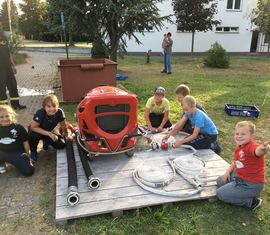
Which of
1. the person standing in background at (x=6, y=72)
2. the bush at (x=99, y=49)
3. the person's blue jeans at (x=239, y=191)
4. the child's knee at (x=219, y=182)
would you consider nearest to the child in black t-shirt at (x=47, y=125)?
the child's knee at (x=219, y=182)

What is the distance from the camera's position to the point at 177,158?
3904 mm

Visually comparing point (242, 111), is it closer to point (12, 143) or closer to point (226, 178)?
point (226, 178)

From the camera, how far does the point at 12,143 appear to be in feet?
12.5

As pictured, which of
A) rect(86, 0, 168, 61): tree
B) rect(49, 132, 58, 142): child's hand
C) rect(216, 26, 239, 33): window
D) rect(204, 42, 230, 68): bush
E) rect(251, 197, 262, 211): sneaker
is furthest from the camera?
rect(216, 26, 239, 33): window

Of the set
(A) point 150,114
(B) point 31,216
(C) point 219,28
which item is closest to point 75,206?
(B) point 31,216

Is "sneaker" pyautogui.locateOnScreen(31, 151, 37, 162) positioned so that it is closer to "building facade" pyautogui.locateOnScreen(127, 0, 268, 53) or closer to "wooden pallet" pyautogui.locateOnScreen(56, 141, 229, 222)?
"wooden pallet" pyautogui.locateOnScreen(56, 141, 229, 222)

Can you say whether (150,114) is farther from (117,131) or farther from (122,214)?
(122,214)

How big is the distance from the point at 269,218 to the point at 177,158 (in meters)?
1.30

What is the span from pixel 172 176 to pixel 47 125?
1936mm

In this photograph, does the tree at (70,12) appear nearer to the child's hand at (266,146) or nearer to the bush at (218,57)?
the bush at (218,57)

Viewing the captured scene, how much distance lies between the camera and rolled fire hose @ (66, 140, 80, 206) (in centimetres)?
Answer: 298

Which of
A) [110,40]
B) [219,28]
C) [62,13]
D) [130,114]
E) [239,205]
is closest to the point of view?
[239,205]

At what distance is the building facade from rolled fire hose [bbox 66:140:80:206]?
19.5 meters

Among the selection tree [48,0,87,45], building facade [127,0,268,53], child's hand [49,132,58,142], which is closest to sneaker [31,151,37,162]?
child's hand [49,132,58,142]
